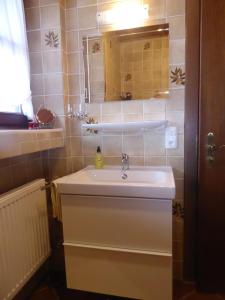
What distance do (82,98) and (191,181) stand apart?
0.92 m

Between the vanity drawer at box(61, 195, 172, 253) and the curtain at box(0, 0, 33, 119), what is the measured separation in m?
0.66

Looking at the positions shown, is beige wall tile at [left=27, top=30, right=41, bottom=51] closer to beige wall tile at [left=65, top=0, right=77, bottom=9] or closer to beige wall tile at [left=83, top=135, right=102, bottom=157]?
beige wall tile at [left=65, top=0, right=77, bottom=9]

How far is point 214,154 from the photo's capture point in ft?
4.65

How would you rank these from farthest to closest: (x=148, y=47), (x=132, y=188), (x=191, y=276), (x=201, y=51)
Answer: (x=191, y=276)
(x=148, y=47)
(x=201, y=51)
(x=132, y=188)

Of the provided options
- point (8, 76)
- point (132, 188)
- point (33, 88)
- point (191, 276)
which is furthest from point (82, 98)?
point (191, 276)

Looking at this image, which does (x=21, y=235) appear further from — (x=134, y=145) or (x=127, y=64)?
(x=127, y=64)

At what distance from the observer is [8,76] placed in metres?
1.38

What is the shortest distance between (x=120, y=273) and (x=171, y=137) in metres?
0.85

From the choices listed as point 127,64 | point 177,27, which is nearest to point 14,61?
point 127,64

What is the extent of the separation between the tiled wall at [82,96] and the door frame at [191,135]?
0.04m

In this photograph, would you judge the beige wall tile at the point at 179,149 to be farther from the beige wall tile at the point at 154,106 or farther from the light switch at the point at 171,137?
the beige wall tile at the point at 154,106

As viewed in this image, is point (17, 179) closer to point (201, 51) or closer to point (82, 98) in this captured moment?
point (82, 98)

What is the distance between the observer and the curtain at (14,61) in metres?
1.35

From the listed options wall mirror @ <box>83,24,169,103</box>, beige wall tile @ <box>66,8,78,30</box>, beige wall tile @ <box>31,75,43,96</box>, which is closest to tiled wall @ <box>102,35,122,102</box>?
wall mirror @ <box>83,24,169,103</box>
